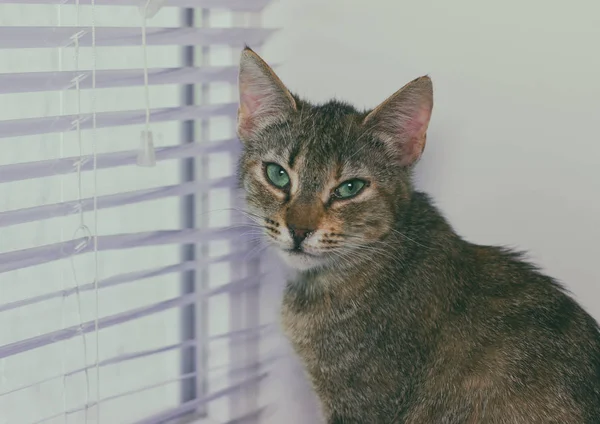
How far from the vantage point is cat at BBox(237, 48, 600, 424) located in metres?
1.50

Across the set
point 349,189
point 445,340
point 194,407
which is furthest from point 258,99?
point 194,407

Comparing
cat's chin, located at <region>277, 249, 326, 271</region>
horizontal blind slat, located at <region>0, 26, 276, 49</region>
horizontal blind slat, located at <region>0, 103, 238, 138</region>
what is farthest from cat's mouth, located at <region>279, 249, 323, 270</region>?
horizontal blind slat, located at <region>0, 26, 276, 49</region>

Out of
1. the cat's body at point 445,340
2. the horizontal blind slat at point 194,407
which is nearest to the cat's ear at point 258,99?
the cat's body at point 445,340

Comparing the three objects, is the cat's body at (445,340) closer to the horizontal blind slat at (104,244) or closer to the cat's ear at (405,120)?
the cat's ear at (405,120)

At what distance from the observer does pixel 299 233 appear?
4.97 ft

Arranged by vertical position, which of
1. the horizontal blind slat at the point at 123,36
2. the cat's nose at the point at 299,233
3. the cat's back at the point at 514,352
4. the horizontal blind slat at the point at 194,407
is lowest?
the horizontal blind slat at the point at 194,407

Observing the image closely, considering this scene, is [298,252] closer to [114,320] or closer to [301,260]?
[301,260]

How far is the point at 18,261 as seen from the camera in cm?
138

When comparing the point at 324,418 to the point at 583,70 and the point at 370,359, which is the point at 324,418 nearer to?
the point at 370,359

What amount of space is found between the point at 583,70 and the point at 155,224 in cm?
97

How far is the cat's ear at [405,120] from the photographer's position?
5.05 feet

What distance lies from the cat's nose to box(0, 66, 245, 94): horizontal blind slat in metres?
0.39

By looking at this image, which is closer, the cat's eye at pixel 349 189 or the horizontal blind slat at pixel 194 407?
the cat's eye at pixel 349 189

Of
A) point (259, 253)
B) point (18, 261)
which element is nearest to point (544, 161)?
point (259, 253)
